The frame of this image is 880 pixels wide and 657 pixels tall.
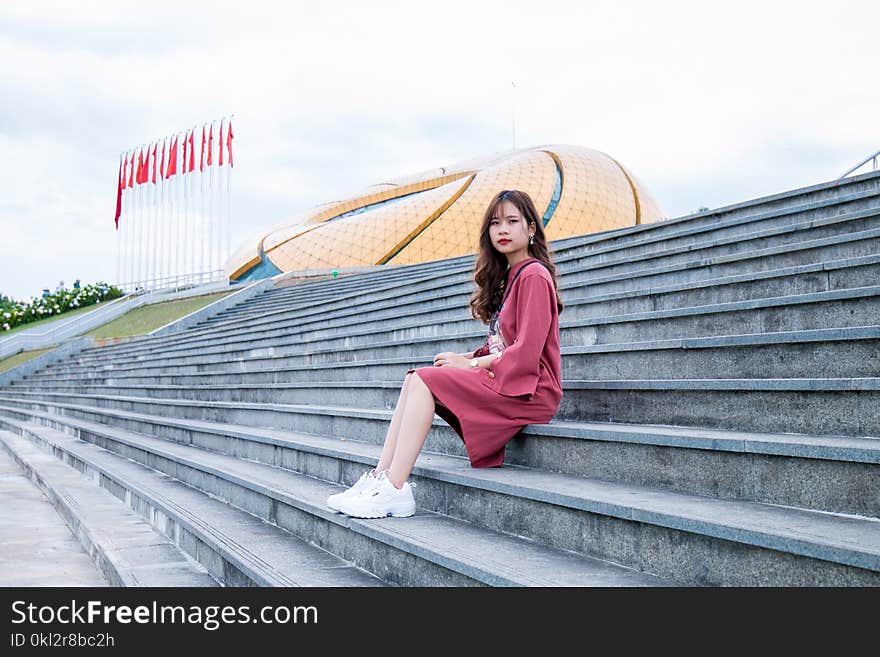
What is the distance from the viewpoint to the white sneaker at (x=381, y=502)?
266 centimetres

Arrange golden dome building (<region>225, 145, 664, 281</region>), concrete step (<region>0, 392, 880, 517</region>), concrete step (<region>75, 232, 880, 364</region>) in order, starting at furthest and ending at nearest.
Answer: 1. golden dome building (<region>225, 145, 664, 281</region>)
2. concrete step (<region>75, 232, 880, 364</region>)
3. concrete step (<region>0, 392, 880, 517</region>)

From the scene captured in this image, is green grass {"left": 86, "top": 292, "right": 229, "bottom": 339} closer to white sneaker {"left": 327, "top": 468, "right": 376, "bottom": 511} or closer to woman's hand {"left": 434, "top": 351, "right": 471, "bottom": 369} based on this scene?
woman's hand {"left": 434, "top": 351, "right": 471, "bottom": 369}

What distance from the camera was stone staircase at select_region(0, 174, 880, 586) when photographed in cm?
189

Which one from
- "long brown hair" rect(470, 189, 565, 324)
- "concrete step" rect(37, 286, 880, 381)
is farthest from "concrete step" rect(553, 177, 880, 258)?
"long brown hair" rect(470, 189, 565, 324)

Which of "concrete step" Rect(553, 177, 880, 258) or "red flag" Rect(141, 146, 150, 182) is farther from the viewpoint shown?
"red flag" Rect(141, 146, 150, 182)

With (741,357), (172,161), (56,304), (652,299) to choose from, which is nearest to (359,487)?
(741,357)

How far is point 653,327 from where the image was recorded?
3609 mm

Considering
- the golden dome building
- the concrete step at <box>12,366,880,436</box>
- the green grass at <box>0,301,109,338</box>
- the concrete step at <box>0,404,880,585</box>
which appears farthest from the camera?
the green grass at <box>0,301,109,338</box>

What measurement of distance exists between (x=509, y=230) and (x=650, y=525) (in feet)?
5.00

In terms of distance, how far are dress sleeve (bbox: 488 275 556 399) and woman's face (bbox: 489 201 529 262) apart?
29cm

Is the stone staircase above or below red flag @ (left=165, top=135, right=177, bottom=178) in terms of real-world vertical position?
below

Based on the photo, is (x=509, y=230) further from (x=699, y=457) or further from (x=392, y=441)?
(x=699, y=457)

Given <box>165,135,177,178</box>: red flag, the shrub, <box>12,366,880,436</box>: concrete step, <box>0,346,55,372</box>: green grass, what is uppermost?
<box>165,135,177,178</box>: red flag
